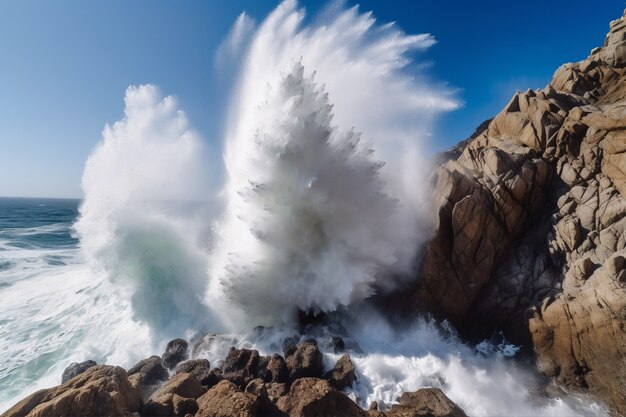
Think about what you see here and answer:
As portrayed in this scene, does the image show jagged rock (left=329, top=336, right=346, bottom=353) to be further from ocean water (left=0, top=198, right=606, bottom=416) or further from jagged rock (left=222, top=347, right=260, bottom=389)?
jagged rock (left=222, top=347, right=260, bottom=389)

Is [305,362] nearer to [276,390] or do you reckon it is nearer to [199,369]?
[276,390]

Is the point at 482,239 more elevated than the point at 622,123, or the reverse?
the point at 622,123

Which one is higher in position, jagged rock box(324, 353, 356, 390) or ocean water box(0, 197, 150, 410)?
jagged rock box(324, 353, 356, 390)

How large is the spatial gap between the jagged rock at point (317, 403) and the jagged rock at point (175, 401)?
93.2 inches

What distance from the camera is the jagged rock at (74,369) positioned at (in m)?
10.3

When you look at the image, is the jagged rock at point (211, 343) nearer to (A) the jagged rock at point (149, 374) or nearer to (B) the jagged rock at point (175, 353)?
(B) the jagged rock at point (175, 353)

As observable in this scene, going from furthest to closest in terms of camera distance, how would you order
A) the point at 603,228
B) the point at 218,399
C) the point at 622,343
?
the point at 603,228
the point at 622,343
the point at 218,399

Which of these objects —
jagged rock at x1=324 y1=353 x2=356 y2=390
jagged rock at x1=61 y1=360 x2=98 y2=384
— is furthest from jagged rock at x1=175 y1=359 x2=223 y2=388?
jagged rock at x1=324 y1=353 x2=356 y2=390

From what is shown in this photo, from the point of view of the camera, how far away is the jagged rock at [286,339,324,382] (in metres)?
10.2

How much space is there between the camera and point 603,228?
38.8ft

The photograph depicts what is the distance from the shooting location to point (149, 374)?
403 inches

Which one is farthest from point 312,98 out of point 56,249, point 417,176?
point 56,249

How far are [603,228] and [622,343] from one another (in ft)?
14.8

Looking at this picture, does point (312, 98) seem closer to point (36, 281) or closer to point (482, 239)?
point (482, 239)
